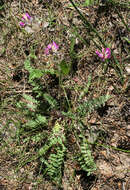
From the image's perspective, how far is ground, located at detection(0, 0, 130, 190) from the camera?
7.41 feet

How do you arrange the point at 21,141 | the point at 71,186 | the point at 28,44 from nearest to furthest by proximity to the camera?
1. the point at 71,186
2. the point at 21,141
3. the point at 28,44

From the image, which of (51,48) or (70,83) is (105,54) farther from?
(51,48)

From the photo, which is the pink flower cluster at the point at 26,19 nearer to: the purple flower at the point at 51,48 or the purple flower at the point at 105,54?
the purple flower at the point at 51,48

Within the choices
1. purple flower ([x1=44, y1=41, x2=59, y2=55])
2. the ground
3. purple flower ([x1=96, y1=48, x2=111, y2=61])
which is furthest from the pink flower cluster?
purple flower ([x1=96, y1=48, x2=111, y2=61])

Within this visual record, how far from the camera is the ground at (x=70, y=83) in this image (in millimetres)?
2260

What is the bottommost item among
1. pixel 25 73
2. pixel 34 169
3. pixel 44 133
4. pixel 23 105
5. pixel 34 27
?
pixel 34 169

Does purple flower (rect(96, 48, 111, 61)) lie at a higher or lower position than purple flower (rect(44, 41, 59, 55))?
lower

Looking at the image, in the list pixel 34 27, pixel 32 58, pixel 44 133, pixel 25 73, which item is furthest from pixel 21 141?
pixel 34 27

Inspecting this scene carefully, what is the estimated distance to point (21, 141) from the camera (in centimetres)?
245

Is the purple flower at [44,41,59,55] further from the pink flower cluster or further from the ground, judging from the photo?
the pink flower cluster

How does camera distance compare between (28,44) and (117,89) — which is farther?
(28,44)

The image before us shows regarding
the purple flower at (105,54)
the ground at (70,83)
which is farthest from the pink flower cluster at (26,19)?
the purple flower at (105,54)

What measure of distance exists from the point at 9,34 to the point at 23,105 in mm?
906

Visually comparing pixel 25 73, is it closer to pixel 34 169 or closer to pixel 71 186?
pixel 34 169
